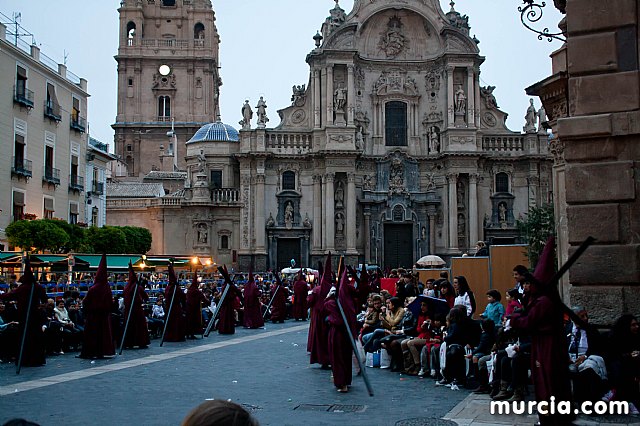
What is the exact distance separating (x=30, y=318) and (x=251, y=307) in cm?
1187

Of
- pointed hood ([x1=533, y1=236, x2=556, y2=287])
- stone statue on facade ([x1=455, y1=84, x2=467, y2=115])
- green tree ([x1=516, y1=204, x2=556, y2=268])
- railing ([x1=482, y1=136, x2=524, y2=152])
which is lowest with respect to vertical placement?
pointed hood ([x1=533, y1=236, x2=556, y2=287])

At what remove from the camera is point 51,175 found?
3844 cm

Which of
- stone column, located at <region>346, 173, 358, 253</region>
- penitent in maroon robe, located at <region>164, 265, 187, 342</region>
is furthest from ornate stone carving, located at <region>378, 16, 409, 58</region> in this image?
penitent in maroon robe, located at <region>164, 265, 187, 342</region>

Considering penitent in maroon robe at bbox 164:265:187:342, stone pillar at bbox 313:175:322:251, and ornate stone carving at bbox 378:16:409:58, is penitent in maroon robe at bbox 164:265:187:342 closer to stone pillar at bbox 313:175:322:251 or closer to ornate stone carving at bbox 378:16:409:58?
stone pillar at bbox 313:175:322:251

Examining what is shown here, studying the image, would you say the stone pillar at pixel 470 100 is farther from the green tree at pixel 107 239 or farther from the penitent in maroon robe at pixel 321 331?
the penitent in maroon robe at pixel 321 331

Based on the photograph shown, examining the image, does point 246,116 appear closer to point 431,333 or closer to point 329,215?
point 329,215

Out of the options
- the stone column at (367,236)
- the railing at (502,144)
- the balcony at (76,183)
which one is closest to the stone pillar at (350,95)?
the stone column at (367,236)

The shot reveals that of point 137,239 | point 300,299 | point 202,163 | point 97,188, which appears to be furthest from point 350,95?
point 300,299

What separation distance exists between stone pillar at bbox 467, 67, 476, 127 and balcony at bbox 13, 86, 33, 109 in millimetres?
27015

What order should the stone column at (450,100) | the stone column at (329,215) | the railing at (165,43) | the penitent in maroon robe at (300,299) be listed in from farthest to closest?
the railing at (165,43) < the stone column at (450,100) < the stone column at (329,215) < the penitent in maroon robe at (300,299)

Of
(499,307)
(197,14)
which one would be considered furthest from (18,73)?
(197,14)

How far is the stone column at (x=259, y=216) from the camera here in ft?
154

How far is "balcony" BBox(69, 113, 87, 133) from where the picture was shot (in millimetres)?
41094

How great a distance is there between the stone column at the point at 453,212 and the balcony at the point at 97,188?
22.6 meters
